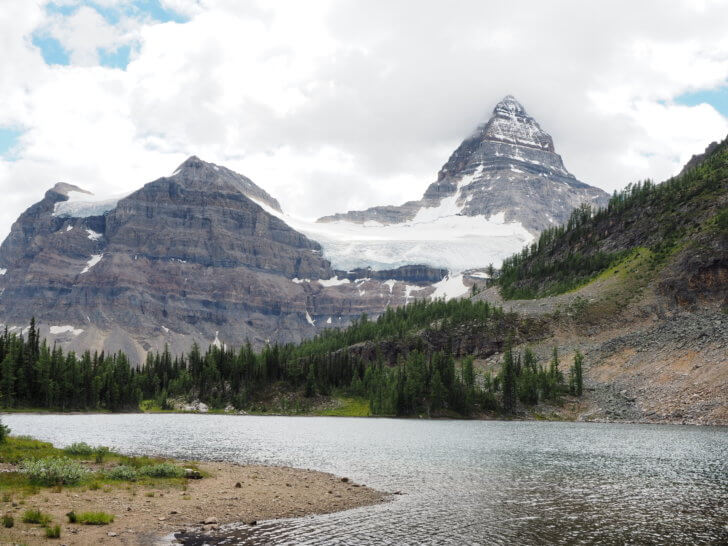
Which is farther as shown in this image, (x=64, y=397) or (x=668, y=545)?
(x=64, y=397)

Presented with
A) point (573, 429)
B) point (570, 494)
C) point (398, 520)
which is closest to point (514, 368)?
point (573, 429)

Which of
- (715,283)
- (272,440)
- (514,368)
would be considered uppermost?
(715,283)

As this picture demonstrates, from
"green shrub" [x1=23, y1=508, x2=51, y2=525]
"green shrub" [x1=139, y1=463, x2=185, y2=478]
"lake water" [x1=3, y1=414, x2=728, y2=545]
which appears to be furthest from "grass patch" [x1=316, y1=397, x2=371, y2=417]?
"green shrub" [x1=23, y1=508, x2=51, y2=525]

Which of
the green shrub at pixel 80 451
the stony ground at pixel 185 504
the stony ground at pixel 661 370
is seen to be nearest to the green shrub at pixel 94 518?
the stony ground at pixel 185 504

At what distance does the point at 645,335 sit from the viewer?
173625mm

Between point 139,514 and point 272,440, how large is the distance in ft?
199

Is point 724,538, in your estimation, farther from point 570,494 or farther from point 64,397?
point 64,397

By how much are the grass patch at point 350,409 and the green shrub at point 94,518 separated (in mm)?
141181

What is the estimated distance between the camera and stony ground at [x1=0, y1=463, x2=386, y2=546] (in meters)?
30.3

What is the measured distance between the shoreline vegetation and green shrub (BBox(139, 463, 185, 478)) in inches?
2.8

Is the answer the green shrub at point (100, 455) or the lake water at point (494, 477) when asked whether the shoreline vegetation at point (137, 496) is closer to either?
the green shrub at point (100, 455)

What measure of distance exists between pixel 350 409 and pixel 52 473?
464ft

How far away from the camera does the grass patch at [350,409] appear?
174875 millimetres

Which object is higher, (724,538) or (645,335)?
(645,335)
